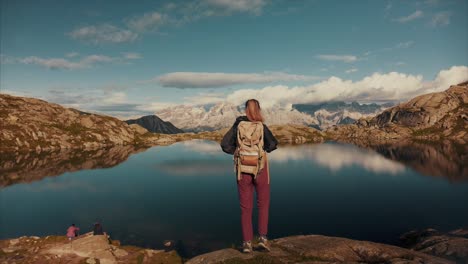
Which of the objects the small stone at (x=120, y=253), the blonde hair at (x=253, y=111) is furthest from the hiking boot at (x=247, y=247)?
the small stone at (x=120, y=253)

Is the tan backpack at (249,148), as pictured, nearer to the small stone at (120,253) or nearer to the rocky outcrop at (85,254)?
the rocky outcrop at (85,254)

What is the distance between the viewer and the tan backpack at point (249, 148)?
40.2 ft

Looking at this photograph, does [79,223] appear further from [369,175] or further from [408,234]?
[369,175]

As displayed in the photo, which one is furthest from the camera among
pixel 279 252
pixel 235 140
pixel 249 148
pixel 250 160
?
pixel 279 252

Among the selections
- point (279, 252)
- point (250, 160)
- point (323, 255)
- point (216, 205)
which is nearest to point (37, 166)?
point (216, 205)

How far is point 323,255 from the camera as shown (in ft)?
49.2

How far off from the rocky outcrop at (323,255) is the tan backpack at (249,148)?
13.3ft

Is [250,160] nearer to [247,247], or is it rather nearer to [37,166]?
[247,247]

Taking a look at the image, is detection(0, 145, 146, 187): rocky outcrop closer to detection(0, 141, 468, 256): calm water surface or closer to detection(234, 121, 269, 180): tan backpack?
detection(0, 141, 468, 256): calm water surface

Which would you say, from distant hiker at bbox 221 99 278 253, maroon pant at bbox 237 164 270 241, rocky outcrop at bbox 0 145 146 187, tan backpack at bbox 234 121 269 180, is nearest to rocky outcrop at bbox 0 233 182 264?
maroon pant at bbox 237 164 270 241

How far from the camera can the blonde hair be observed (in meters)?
12.3

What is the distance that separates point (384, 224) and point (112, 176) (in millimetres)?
111710

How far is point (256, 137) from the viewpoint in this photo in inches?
492

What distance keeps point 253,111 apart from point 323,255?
28.6ft
